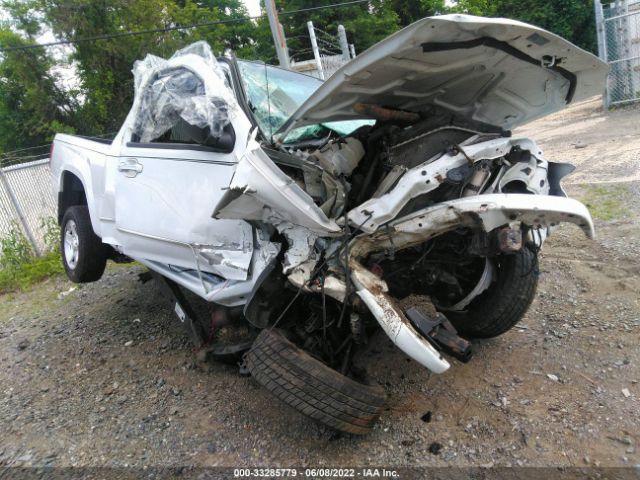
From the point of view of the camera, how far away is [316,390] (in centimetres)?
235

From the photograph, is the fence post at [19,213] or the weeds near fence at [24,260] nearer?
the weeds near fence at [24,260]

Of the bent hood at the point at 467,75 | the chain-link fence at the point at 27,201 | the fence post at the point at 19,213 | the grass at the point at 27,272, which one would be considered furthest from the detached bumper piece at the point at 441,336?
the fence post at the point at 19,213

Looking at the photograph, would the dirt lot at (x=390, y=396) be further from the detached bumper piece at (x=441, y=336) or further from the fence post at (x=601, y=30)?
the fence post at (x=601, y=30)

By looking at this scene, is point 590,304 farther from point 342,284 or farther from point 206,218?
point 206,218

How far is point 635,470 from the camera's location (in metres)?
2.13

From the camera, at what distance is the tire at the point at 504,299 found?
2.92m

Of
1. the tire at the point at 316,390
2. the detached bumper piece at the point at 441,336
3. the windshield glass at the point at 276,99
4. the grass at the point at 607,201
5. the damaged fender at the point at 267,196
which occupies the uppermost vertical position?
the windshield glass at the point at 276,99

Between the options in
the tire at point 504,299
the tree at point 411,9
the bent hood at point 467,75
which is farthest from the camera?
the tree at point 411,9

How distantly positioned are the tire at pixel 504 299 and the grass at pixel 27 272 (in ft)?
17.9

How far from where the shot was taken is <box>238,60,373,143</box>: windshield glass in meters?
A: 3.22

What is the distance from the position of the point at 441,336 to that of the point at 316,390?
0.66 m

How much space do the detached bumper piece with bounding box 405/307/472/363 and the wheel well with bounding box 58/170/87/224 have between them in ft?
12.2

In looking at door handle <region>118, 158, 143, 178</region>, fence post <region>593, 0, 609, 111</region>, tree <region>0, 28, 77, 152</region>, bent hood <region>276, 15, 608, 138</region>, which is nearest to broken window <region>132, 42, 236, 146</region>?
door handle <region>118, 158, 143, 178</region>

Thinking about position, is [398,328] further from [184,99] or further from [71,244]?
[71,244]
